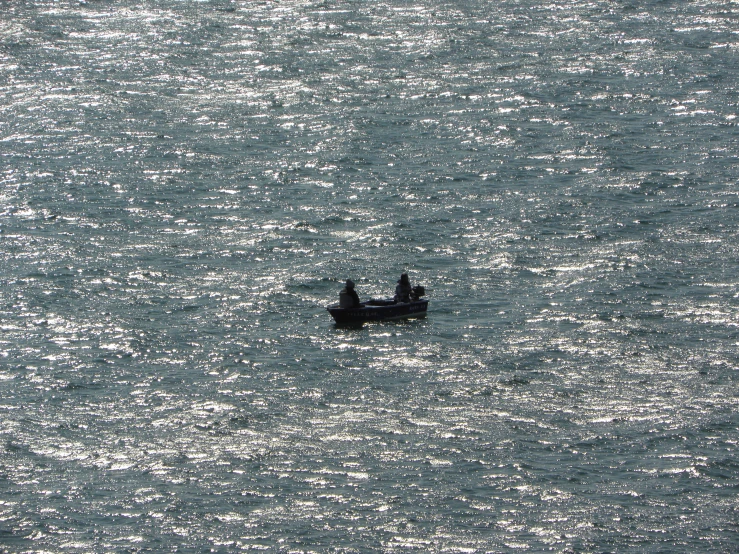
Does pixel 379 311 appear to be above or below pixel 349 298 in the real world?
below

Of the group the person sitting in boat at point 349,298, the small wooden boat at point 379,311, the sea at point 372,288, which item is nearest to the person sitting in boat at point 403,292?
the small wooden boat at point 379,311

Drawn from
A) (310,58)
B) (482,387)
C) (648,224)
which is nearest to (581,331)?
(482,387)

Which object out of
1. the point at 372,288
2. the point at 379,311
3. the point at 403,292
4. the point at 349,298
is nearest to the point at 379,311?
the point at 379,311

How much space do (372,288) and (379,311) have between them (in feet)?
9.40

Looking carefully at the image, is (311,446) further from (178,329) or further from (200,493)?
(178,329)

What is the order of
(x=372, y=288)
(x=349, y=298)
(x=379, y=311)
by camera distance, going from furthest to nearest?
1. (x=372, y=288)
2. (x=379, y=311)
3. (x=349, y=298)


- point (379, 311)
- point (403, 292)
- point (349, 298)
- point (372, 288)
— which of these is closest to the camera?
point (349, 298)

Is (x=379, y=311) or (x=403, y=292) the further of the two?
(x=403, y=292)

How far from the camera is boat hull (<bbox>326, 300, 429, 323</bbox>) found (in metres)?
41.6

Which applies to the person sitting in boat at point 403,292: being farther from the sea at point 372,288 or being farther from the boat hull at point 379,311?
the sea at point 372,288

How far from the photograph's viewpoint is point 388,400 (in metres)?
35.8

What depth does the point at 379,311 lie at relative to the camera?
42.2 meters

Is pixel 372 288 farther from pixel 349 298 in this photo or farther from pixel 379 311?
pixel 349 298

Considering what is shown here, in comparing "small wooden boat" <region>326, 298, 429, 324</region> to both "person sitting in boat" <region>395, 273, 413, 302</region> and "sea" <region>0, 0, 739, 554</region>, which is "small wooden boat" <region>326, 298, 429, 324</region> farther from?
"sea" <region>0, 0, 739, 554</region>
